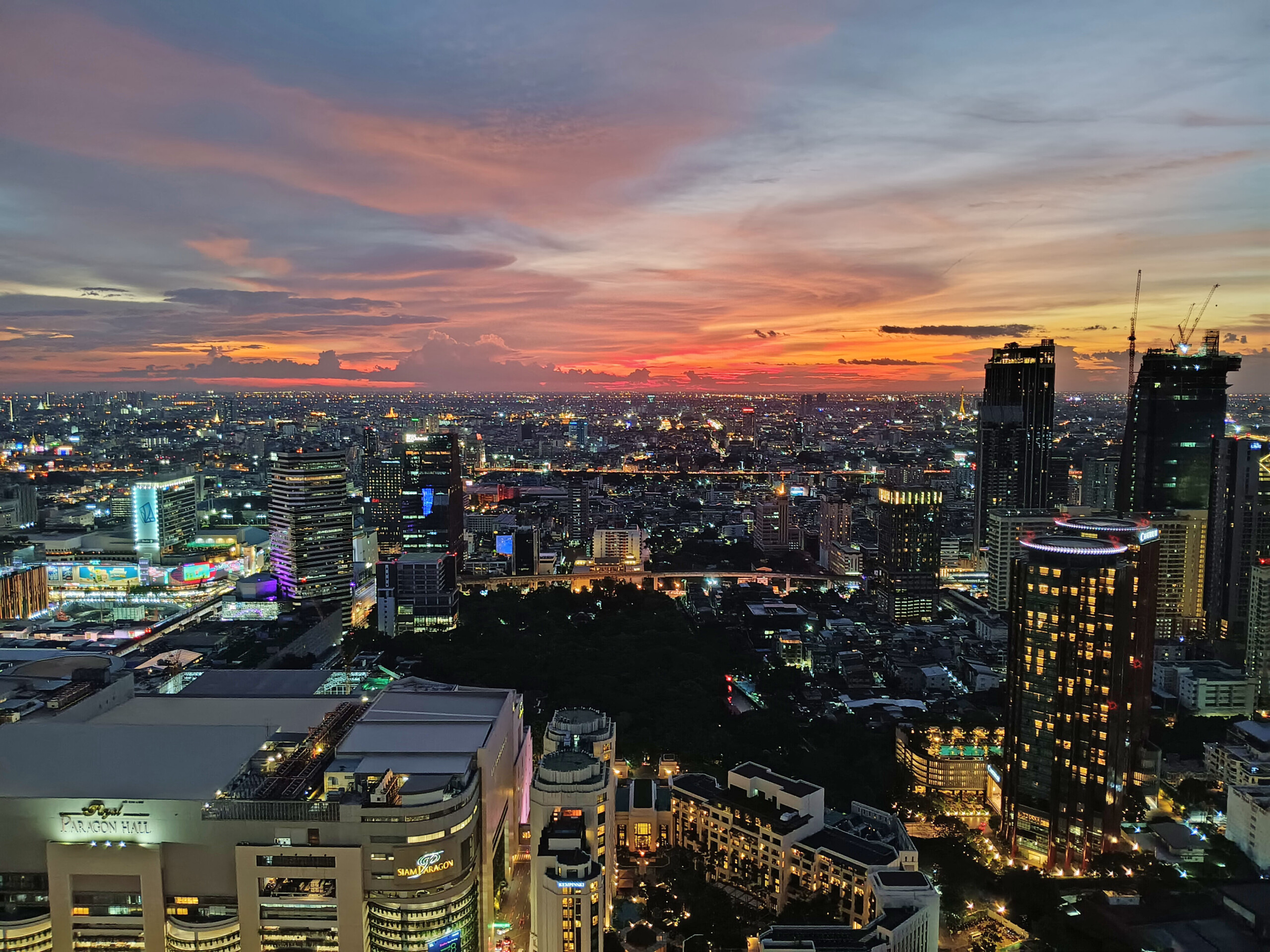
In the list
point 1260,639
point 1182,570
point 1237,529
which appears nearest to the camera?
point 1260,639

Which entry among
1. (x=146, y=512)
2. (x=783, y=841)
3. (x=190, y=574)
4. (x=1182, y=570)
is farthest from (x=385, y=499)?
(x=1182, y=570)

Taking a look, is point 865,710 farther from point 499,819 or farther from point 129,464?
point 129,464

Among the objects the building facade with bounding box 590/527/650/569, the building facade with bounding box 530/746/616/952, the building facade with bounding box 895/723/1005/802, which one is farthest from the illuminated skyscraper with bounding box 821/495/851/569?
the building facade with bounding box 530/746/616/952

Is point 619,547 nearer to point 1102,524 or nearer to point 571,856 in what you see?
point 1102,524

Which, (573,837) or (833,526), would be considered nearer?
(573,837)

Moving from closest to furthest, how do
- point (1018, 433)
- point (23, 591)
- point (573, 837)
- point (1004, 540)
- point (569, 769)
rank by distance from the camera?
point (573, 837) → point (569, 769) → point (23, 591) → point (1004, 540) → point (1018, 433)
